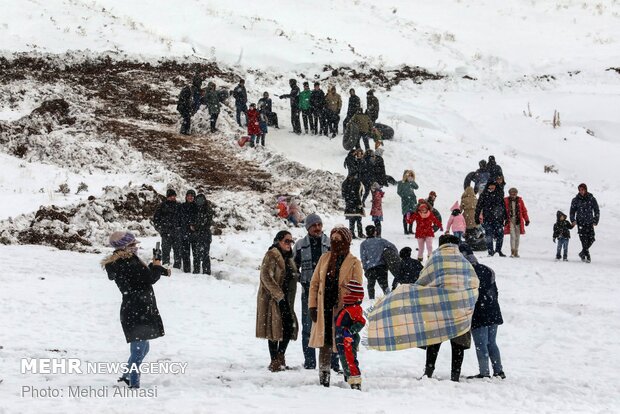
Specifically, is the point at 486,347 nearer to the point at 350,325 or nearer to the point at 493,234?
the point at 350,325

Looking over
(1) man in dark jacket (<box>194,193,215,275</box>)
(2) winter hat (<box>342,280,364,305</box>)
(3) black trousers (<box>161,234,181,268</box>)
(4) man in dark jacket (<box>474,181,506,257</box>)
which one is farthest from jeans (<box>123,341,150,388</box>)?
(4) man in dark jacket (<box>474,181,506,257</box>)

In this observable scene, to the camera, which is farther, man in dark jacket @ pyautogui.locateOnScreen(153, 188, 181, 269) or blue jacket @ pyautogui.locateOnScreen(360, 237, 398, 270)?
man in dark jacket @ pyautogui.locateOnScreen(153, 188, 181, 269)

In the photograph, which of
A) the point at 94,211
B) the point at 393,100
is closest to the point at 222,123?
the point at 393,100

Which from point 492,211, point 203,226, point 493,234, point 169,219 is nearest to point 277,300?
point 203,226

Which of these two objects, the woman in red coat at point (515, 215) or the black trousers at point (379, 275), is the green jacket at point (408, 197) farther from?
Result: the black trousers at point (379, 275)

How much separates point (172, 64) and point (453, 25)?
16562 millimetres

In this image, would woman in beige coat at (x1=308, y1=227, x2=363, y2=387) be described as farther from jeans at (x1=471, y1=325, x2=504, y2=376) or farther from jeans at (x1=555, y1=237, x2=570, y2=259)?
jeans at (x1=555, y1=237, x2=570, y2=259)

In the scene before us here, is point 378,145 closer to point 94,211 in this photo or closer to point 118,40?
point 94,211

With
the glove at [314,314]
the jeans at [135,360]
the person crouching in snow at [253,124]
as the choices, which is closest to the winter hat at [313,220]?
the glove at [314,314]

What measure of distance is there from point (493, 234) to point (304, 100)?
11097 millimetres

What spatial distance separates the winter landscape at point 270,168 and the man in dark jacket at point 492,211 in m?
0.79

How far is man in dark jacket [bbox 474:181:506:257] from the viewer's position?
16.4 m

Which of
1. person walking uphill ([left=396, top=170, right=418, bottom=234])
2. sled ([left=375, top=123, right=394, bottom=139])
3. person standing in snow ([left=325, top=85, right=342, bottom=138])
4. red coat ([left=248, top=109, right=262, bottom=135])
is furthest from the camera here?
sled ([left=375, top=123, right=394, bottom=139])

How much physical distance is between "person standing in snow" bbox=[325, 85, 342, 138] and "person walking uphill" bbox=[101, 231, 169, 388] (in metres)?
18.8
